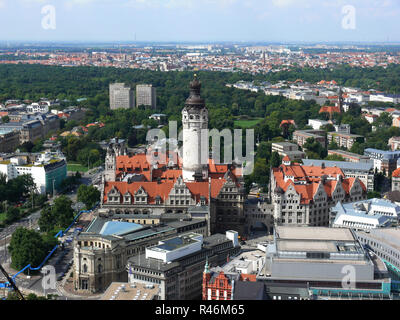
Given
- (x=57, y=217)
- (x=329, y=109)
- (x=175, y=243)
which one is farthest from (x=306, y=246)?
(x=329, y=109)

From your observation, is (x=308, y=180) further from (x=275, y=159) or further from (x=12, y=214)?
(x=12, y=214)

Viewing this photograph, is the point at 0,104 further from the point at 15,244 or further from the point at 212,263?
the point at 212,263

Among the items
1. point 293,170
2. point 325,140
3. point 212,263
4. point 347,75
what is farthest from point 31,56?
point 212,263

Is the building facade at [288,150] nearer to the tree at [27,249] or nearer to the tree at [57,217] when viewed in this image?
the tree at [57,217]

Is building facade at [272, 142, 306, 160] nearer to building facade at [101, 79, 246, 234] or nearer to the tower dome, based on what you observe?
building facade at [101, 79, 246, 234]

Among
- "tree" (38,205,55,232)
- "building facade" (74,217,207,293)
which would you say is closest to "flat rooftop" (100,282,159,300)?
"building facade" (74,217,207,293)
